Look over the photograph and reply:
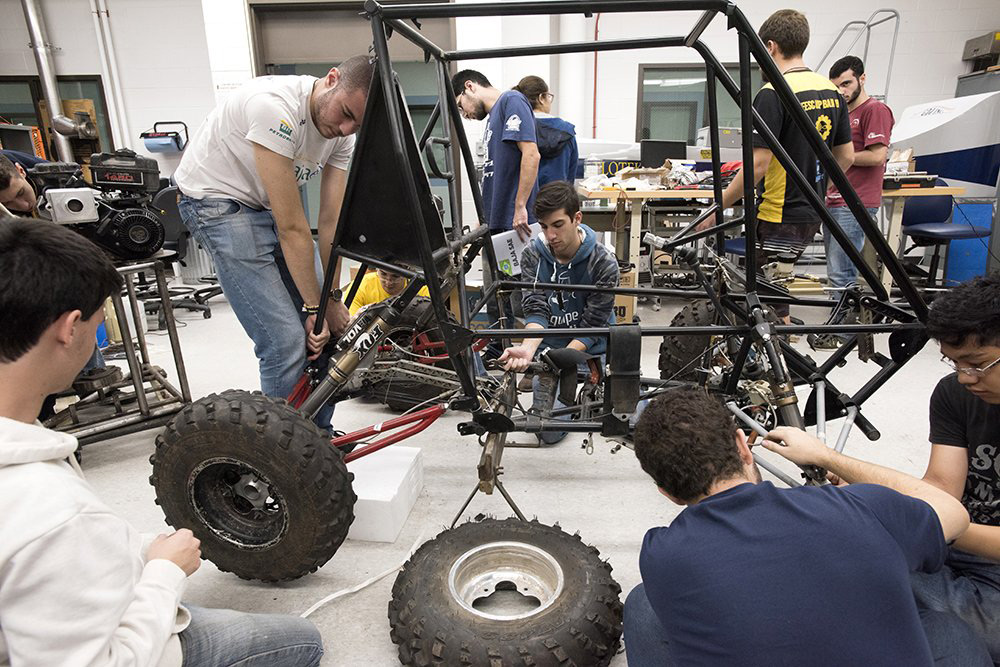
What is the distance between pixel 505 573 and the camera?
184 cm

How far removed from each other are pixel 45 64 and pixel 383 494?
26.9 ft

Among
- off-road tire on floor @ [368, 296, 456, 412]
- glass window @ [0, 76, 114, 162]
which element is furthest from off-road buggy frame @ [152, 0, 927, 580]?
glass window @ [0, 76, 114, 162]

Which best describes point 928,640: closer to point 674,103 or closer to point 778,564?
point 778,564

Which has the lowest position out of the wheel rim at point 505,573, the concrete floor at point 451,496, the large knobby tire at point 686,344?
the concrete floor at point 451,496

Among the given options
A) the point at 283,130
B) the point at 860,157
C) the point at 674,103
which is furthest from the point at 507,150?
the point at 674,103

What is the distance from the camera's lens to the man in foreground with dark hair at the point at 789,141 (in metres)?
2.98

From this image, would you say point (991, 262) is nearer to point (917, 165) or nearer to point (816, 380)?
point (917, 165)

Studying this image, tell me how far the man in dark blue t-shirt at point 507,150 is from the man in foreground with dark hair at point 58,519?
113 inches

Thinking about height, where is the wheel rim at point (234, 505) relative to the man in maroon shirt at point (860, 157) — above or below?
below

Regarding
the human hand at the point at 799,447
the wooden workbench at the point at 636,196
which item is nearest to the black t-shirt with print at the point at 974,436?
the human hand at the point at 799,447

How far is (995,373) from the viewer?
1334 millimetres

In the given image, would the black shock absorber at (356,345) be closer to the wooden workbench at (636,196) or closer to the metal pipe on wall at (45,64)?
the wooden workbench at (636,196)

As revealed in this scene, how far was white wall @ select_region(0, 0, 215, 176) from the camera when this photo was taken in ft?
24.0

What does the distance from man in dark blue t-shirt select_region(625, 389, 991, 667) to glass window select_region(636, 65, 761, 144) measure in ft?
24.2
